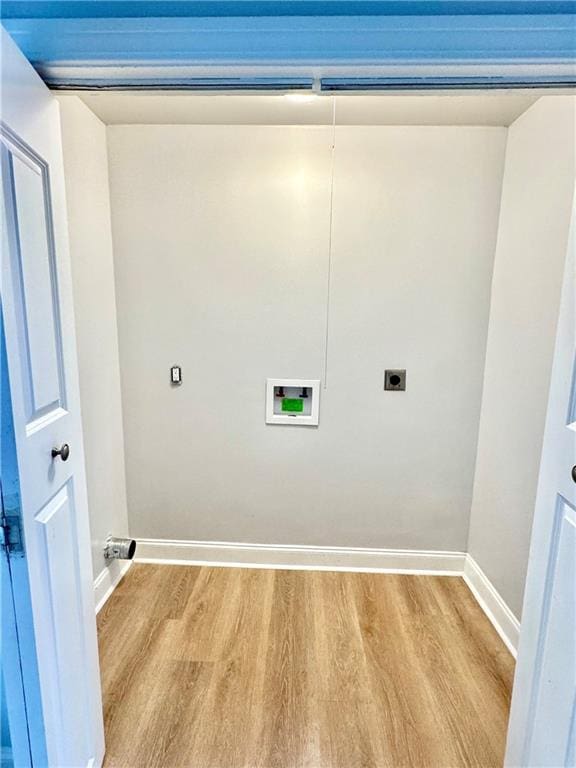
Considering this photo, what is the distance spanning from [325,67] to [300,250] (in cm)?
113

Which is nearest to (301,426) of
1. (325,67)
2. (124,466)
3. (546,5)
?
(124,466)

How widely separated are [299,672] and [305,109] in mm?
2386

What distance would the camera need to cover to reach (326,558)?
2162mm

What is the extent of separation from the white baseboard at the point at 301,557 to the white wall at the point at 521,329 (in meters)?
0.29

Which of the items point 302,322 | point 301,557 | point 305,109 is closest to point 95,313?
point 302,322

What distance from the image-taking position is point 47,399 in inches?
34.8

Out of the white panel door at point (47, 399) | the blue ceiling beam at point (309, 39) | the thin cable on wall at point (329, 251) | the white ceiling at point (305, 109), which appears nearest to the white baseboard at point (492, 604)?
the thin cable on wall at point (329, 251)

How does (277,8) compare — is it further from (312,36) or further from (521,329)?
(521,329)

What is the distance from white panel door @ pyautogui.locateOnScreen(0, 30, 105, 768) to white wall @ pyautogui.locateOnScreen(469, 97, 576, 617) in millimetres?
1654

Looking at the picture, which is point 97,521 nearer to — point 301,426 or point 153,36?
point 301,426

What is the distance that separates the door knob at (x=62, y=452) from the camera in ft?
2.94

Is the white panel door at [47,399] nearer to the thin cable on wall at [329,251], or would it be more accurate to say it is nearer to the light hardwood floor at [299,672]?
the light hardwood floor at [299,672]

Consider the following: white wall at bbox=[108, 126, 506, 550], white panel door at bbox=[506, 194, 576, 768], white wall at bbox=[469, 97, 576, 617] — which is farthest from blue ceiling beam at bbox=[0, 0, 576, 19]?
white wall at bbox=[108, 126, 506, 550]

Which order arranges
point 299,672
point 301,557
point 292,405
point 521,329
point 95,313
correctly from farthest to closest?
point 301,557 → point 292,405 → point 95,313 → point 521,329 → point 299,672
